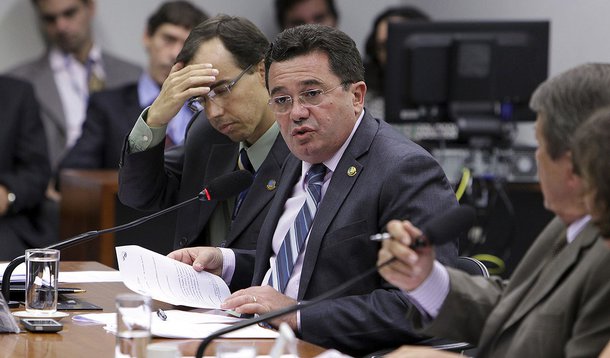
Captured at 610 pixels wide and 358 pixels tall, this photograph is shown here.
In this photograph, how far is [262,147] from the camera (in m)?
3.08

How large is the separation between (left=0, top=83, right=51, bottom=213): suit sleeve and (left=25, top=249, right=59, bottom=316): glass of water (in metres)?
2.73

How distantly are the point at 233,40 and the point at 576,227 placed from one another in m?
1.48

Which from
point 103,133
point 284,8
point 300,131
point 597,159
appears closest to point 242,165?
point 300,131

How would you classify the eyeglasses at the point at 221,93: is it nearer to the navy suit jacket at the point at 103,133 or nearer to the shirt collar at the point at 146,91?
the navy suit jacket at the point at 103,133

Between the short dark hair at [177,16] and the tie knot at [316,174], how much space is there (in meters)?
3.22

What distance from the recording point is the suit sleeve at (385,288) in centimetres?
233

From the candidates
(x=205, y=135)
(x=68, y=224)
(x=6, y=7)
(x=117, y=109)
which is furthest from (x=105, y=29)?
(x=205, y=135)

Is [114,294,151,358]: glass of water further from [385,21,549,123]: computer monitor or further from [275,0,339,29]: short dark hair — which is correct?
[275,0,339,29]: short dark hair

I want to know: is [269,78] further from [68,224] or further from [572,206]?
[68,224]

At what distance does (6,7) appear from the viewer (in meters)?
6.96

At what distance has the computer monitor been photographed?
4820 mm

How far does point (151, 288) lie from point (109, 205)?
2.32m

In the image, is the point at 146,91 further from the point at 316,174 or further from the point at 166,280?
the point at 166,280

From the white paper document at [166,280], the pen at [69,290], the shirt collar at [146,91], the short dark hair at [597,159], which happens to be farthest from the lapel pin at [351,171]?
the shirt collar at [146,91]
